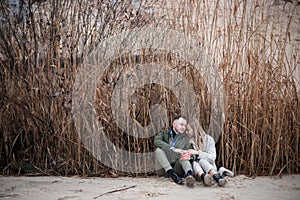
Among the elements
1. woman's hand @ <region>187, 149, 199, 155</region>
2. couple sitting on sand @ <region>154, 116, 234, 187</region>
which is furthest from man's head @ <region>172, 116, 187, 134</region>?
woman's hand @ <region>187, 149, 199, 155</region>

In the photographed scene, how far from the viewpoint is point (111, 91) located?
2.57m

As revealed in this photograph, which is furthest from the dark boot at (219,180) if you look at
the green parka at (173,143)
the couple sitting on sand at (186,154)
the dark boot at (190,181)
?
the green parka at (173,143)

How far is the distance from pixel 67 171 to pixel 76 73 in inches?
21.8

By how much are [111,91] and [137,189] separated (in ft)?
2.25

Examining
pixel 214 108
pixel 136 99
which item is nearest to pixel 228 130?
pixel 214 108

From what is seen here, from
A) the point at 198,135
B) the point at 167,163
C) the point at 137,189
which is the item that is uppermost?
the point at 198,135

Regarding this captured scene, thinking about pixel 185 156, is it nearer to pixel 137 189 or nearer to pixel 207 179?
pixel 207 179

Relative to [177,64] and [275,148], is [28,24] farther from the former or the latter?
[275,148]

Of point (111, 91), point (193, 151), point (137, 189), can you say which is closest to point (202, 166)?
point (193, 151)

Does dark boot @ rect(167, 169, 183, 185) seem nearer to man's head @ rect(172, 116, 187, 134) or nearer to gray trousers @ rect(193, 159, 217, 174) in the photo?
gray trousers @ rect(193, 159, 217, 174)

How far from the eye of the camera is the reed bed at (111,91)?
2.50m

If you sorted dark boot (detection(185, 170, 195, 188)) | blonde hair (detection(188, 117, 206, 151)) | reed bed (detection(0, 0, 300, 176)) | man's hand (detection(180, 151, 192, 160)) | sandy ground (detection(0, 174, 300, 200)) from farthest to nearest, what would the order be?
reed bed (detection(0, 0, 300, 176)) → blonde hair (detection(188, 117, 206, 151)) → man's hand (detection(180, 151, 192, 160)) → dark boot (detection(185, 170, 195, 188)) → sandy ground (detection(0, 174, 300, 200))

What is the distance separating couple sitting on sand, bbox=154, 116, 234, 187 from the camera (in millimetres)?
2182

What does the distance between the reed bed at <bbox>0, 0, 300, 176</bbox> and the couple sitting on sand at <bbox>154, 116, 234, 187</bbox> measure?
0.58 feet
